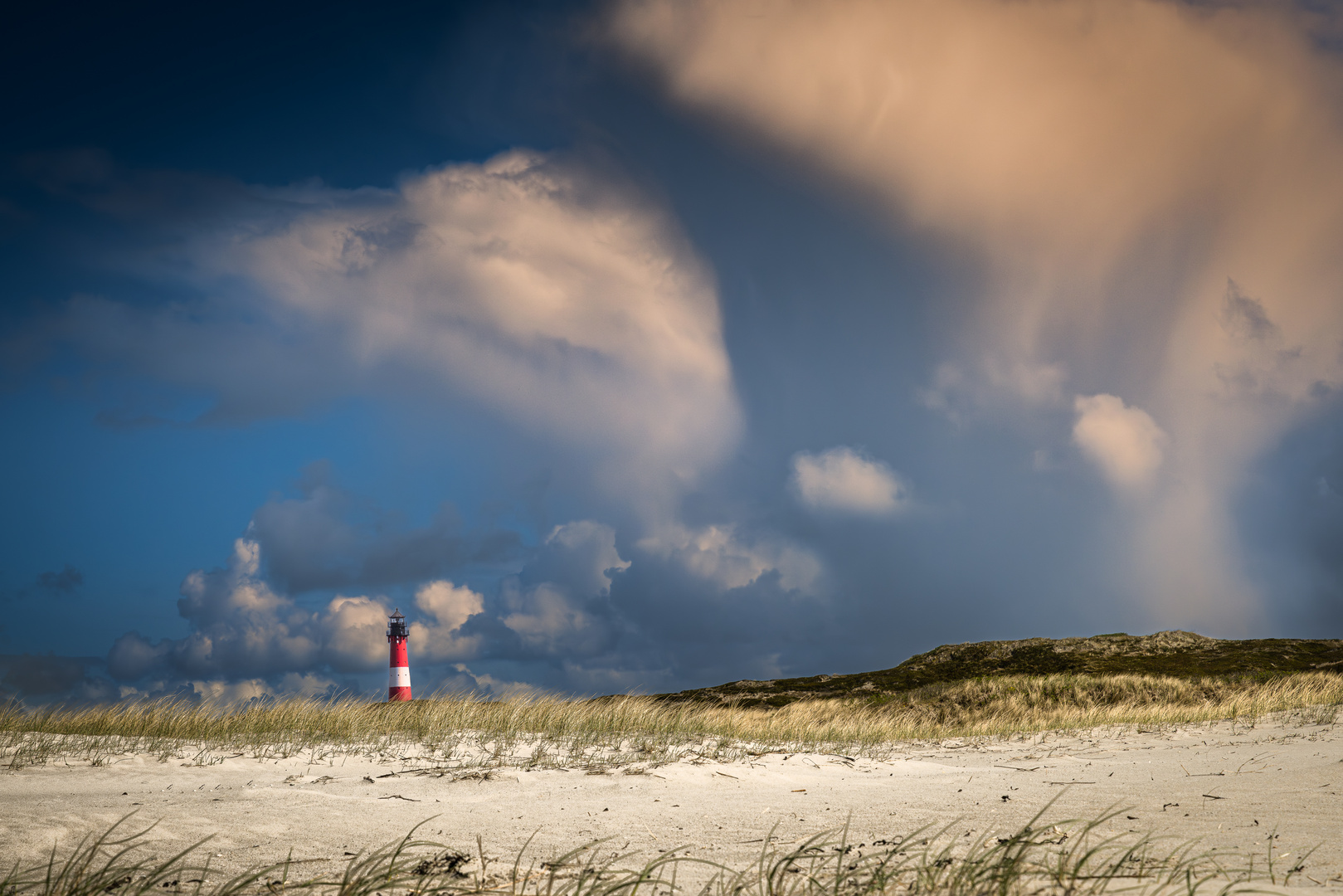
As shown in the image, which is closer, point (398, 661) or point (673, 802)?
point (673, 802)

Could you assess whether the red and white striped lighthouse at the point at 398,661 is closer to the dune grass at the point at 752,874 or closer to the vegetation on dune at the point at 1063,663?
the vegetation on dune at the point at 1063,663

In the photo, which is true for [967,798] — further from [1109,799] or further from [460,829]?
[460,829]

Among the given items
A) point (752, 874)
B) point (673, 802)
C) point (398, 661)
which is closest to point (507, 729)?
point (673, 802)

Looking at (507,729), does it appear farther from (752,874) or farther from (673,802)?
(752,874)

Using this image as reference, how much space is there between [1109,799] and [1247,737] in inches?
315

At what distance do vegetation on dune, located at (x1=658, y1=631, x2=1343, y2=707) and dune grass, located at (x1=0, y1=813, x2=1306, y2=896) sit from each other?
26.4 m

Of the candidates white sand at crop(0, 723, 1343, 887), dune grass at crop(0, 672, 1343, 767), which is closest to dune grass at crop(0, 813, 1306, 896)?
white sand at crop(0, 723, 1343, 887)

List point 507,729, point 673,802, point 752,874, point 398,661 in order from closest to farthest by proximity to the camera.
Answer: point 752,874
point 673,802
point 507,729
point 398,661

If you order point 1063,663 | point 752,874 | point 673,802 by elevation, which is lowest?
point 1063,663

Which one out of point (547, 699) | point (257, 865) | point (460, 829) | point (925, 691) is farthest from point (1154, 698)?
point (257, 865)

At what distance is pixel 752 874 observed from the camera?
4188 mm

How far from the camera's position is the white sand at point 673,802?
511 centimetres

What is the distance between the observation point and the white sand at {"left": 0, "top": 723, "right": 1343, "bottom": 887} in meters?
5.11

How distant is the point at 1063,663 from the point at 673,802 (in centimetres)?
3295
